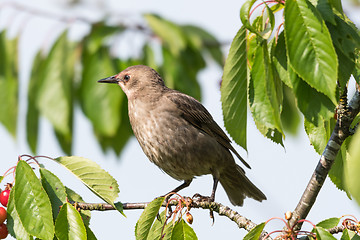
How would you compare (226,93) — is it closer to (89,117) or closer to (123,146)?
(89,117)

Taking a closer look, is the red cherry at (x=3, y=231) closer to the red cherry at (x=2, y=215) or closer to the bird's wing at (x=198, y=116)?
the red cherry at (x=2, y=215)

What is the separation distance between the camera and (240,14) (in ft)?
8.82

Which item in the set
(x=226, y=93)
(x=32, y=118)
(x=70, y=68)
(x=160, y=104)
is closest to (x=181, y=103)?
(x=160, y=104)

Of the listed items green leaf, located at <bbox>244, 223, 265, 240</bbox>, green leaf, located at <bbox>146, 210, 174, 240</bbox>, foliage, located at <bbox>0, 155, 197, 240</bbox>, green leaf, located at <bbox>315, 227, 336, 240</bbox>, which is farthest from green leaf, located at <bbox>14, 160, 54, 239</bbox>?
green leaf, located at <bbox>315, 227, 336, 240</bbox>

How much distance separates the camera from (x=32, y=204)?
10.0 ft

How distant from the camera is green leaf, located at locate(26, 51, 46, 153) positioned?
5.84m

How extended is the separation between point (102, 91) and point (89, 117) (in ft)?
0.97

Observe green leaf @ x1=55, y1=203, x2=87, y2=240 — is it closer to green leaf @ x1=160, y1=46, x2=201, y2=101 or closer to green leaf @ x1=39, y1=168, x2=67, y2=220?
green leaf @ x1=39, y1=168, x2=67, y2=220

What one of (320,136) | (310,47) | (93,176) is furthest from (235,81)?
(93,176)

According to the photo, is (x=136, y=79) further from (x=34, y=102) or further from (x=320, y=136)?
(x=320, y=136)

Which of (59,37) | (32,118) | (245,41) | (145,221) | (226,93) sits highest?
(59,37)

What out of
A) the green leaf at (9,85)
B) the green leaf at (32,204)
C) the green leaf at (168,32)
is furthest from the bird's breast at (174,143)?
the green leaf at (32,204)

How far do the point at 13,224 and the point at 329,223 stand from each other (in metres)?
1.81

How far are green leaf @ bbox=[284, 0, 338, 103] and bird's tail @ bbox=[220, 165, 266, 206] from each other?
3.57 m
